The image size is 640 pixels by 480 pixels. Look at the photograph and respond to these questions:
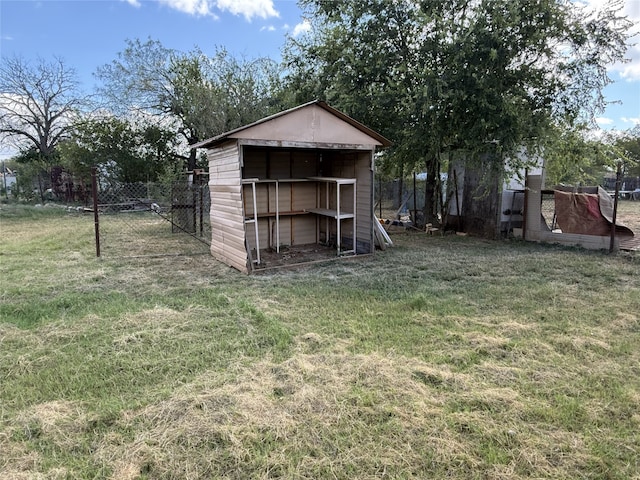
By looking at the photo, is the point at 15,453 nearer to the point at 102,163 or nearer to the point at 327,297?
the point at 327,297

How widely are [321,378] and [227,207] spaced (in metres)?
4.16

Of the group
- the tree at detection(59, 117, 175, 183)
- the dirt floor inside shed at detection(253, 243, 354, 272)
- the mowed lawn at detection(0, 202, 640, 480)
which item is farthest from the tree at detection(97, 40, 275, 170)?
the mowed lawn at detection(0, 202, 640, 480)

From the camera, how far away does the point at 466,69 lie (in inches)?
287

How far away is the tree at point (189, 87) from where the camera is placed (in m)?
12.7

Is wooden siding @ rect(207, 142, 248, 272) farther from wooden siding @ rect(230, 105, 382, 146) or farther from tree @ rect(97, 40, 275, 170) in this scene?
tree @ rect(97, 40, 275, 170)

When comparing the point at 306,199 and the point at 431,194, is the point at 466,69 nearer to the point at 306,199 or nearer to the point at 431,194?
the point at 431,194

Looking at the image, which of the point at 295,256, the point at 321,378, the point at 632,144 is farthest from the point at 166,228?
the point at 632,144

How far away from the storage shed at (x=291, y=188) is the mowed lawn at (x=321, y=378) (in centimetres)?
148

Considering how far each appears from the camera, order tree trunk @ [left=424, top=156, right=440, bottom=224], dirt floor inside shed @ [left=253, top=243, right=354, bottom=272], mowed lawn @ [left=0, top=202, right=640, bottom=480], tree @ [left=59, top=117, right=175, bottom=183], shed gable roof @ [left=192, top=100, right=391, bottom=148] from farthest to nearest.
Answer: tree @ [left=59, top=117, right=175, bottom=183], tree trunk @ [left=424, top=156, right=440, bottom=224], dirt floor inside shed @ [left=253, top=243, right=354, bottom=272], shed gable roof @ [left=192, top=100, right=391, bottom=148], mowed lawn @ [left=0, top=202, right=640, bottom=480]

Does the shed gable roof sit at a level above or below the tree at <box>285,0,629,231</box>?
below

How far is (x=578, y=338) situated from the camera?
10.7ft

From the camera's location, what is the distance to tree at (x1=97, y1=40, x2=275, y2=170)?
12703mm

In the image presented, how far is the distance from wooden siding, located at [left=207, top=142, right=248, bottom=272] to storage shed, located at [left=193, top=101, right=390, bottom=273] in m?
0.01

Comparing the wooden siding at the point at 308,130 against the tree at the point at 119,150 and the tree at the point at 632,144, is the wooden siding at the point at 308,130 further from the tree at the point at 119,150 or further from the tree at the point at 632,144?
the tree at the point at 632,144
